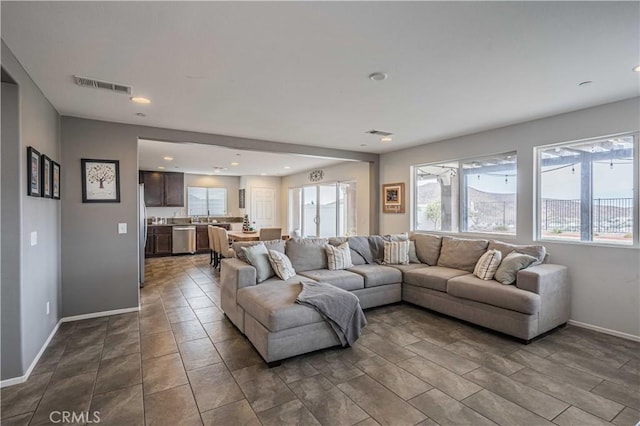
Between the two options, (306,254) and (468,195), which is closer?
(306,254)

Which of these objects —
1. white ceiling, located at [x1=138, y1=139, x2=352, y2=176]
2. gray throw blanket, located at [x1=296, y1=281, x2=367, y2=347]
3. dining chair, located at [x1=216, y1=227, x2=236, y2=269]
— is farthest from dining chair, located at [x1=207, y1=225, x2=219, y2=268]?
gray throw blanket, located at [x1=296, y1=281, x2=367, y2=347]

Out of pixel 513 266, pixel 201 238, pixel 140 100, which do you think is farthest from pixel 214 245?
pixel 513 266

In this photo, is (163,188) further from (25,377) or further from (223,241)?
(25,377)

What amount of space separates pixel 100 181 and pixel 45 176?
952 millimetres

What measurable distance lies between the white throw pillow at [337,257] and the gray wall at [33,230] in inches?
124

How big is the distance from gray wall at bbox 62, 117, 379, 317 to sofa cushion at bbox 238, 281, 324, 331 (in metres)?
1.94

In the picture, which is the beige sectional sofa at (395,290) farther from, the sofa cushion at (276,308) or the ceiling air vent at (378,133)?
the ceiling air vent at (378,133)

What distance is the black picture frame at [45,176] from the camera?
2.97m

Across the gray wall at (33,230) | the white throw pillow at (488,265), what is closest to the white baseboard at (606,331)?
the white throw pillow at (488,265)

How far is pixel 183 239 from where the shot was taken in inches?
365

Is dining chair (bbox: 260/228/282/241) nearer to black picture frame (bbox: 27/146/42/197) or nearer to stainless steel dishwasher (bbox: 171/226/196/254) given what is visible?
stainless steel dishwasher (bbox: 171/226/196/254)

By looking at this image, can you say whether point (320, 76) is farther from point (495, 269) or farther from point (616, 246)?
point (616, 246)

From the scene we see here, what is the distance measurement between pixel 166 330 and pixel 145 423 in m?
1.68

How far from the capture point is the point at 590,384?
8.07ft
